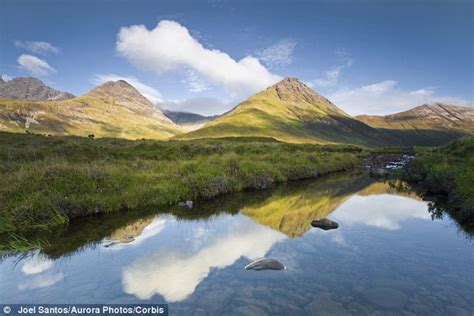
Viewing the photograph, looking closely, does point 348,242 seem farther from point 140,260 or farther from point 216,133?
point 216,133

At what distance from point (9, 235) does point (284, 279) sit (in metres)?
11.5

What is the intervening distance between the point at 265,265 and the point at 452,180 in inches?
745

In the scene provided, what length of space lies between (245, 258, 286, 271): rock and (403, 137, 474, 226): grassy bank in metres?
11.1

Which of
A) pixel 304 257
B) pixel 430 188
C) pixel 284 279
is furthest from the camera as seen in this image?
pixel 430 188

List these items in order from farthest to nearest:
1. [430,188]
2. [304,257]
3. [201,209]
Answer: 1. [430,188]
2. [201,209]
3. [304,257]

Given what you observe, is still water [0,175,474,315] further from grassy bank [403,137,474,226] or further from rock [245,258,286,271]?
grassy bank [403,137,474,226]

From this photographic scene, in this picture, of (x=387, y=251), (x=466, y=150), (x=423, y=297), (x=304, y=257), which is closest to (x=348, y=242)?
(x=387, y=251)

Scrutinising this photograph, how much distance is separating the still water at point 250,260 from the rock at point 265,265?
0.27m

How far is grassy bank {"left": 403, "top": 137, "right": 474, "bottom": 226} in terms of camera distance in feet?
53.4

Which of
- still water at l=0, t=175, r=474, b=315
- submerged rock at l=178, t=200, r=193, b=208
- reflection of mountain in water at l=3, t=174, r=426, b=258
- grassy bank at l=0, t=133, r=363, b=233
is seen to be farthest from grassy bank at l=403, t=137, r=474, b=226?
submerged rock at l=178, t=200, r=193, b=208

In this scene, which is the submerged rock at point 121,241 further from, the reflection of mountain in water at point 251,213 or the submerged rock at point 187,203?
the submerged rock at point 187,203

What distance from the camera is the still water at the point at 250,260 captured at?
26.4 ft

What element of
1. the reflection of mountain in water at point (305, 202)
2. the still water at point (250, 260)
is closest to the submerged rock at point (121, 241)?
the still water at point (250, 260)

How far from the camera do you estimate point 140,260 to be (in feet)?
35.3
